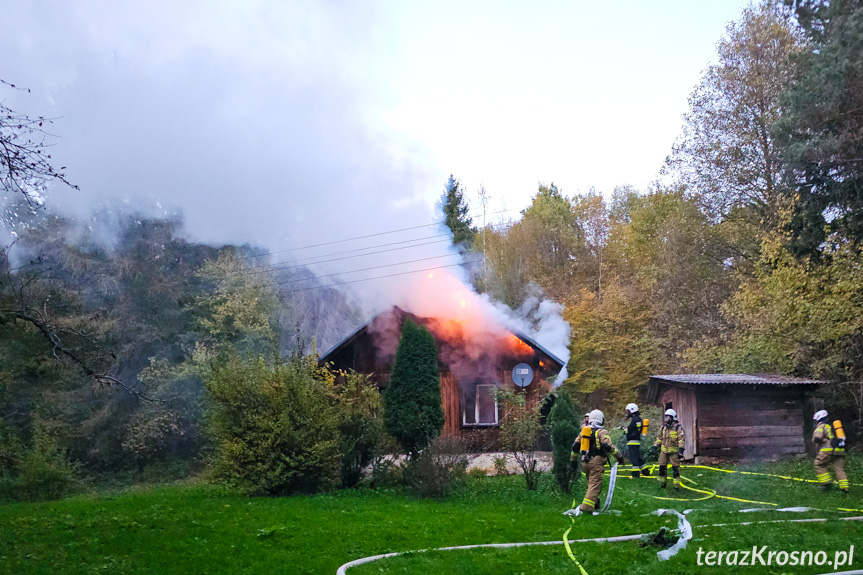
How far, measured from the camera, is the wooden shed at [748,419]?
21406 millimetres

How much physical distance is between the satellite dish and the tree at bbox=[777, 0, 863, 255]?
9.93 metres

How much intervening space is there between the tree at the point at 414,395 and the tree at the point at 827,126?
10.3 metres

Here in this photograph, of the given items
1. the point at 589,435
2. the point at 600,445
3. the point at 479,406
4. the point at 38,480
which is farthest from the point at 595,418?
the point at 38,480

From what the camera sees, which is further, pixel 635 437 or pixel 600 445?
pixel 635 437

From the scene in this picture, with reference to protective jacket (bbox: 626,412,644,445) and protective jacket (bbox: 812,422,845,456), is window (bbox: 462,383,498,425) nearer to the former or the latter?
protective jacket (bbox: 626,412,644,445)

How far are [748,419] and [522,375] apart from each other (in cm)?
736

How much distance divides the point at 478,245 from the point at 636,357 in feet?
46.3

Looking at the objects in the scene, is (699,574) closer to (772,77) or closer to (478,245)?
(772,77)

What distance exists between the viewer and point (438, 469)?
1542cm

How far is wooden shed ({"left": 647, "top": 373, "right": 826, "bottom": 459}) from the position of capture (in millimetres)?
21406

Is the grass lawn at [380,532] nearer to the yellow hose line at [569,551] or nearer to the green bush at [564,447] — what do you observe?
the yellow hose line at [569,551]

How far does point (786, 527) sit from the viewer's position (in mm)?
10000

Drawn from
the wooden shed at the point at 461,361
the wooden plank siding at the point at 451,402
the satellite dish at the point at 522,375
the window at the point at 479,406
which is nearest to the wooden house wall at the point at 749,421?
the wooden shed at the point at 461,361

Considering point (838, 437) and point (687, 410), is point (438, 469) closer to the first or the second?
point (838, 437)
